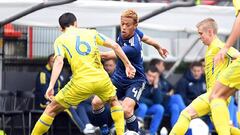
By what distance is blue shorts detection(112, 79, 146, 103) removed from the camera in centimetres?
1295

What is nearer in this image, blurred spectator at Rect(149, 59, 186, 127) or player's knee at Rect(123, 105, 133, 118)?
player's knee at Rect(123, 105, 133, 118)

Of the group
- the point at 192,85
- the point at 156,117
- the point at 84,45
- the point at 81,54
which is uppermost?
the point at 84,45

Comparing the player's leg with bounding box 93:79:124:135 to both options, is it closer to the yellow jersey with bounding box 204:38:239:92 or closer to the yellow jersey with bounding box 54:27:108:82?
the yellow jersey with bounding box 54:27:108:82

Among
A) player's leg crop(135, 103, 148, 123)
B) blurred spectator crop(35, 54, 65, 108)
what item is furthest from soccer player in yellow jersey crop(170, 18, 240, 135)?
blurred spectator crop(35, 54, 65, 108)

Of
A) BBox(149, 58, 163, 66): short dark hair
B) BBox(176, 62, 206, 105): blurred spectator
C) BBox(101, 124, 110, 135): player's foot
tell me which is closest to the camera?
BBox(101, 124, 110, 135): player's foot

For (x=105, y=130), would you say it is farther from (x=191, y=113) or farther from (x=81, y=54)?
(x=191, y=113)

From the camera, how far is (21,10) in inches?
599

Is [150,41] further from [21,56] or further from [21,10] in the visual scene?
[21,56]

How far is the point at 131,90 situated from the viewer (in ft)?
42.5

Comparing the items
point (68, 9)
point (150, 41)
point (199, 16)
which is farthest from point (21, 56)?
point (150, 41)

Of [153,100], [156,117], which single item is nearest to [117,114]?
[156,117]

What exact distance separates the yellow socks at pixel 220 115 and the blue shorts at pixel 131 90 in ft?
7.35

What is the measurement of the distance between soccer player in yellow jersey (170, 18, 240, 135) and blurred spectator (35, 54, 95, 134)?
15.4ft

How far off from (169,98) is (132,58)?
4667 millimetres
